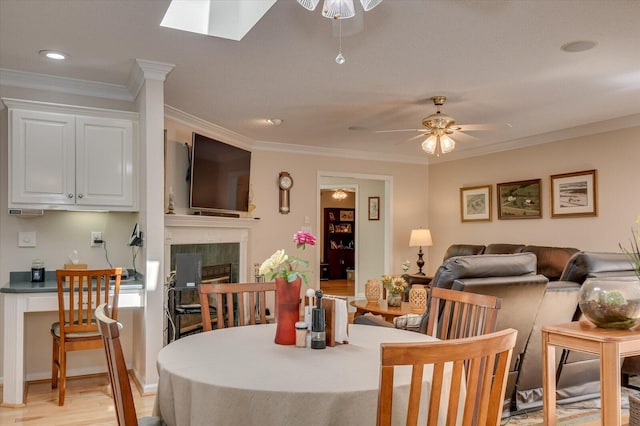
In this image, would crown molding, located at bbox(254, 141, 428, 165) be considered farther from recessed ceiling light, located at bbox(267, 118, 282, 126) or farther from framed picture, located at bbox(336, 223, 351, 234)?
framed picture, located at bbox(336, 223, 351, 234)

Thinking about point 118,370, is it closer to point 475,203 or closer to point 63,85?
point 63,85

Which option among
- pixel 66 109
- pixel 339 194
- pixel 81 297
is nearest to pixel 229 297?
pixel 81 297

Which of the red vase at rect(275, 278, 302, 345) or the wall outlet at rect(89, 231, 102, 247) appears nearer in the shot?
the red vase at rect(275, 278, 302, 345)

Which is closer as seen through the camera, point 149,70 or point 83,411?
point 83,411

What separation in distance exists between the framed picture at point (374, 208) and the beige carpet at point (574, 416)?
219 inches

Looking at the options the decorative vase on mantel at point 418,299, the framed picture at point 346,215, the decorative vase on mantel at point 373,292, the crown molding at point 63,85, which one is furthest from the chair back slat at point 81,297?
the framed picture at point 346,215

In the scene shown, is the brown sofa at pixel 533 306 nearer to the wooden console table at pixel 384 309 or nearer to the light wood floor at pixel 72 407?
the wooden console table at pixel 384 309

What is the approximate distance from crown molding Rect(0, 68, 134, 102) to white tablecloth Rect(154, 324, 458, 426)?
2.90 m

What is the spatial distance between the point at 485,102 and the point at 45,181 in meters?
3.87

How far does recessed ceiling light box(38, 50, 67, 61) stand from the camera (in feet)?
11.0

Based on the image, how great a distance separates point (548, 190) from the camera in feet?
19.8

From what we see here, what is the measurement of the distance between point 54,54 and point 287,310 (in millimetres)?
2680

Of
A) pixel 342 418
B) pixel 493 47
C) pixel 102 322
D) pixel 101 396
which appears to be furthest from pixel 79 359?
pixel 493 47

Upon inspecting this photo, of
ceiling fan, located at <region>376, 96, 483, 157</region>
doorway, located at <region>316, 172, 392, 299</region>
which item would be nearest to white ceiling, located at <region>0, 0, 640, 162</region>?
ceiling fan, located at <region>376, 96, 483, 157</region>
